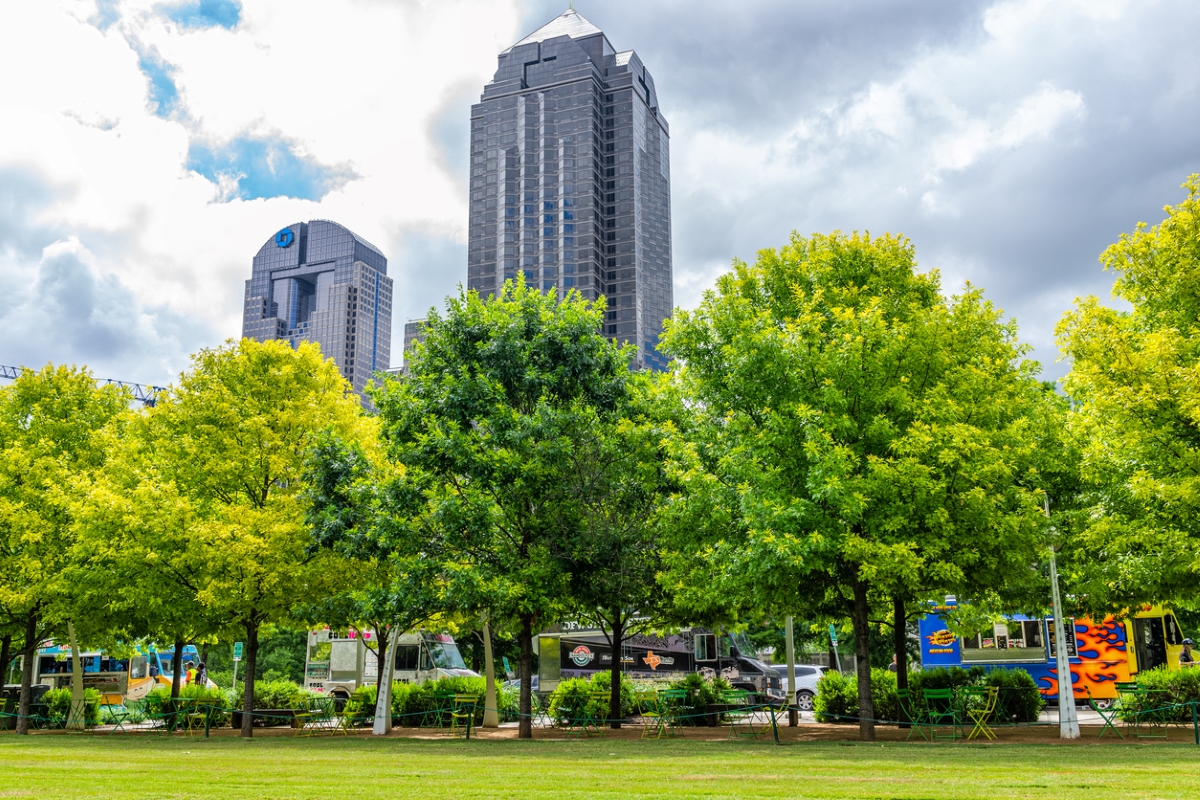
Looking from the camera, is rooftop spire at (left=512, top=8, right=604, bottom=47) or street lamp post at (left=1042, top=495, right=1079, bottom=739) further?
rooftop spire at (left=512, top=8, right=604, bottom=47)

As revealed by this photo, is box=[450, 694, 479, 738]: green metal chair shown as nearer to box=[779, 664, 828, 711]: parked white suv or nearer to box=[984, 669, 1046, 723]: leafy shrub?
box=[779, 664, 828, 711]: parked white suv

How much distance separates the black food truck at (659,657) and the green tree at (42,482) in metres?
14.1

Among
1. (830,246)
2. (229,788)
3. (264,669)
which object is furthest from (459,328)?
(264,669)

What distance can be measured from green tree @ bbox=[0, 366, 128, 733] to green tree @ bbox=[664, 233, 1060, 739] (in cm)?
1615

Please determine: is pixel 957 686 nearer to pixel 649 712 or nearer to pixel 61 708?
pixel 649 712

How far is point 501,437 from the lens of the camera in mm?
19641

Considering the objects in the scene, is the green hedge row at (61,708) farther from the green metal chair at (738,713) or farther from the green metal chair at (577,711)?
the green metal chair at (738,713)

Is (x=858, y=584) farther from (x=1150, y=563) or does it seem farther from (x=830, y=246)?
(x=830, y=246)

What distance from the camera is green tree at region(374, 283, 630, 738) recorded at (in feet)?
63.1

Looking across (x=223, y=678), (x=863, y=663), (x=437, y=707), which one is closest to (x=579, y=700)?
(x=437, y=707)

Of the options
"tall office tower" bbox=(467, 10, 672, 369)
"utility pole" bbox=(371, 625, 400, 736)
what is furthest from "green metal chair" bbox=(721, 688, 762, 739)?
"tall office tower" bbox=(467, 10, 672, 369)

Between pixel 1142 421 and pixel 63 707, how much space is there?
31025mm

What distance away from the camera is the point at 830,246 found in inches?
800

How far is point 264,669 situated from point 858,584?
54.4 metres
